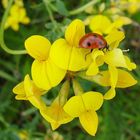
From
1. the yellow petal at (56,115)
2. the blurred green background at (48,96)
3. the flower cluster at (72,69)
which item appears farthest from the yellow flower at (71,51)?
the blurred green background at (48,96)

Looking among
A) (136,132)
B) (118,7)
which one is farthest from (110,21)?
(136,132)

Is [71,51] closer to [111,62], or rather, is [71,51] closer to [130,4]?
[111,62]

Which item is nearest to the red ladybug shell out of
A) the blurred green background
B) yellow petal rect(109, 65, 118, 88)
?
yellow petal rect(109, 65, 118, 88)

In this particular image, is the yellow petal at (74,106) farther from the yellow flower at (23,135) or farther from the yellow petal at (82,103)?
the yellow flower at (23,135)

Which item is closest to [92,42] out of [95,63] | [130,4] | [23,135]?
[95,63]

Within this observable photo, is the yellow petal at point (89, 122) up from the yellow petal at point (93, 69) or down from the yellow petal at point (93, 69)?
down
